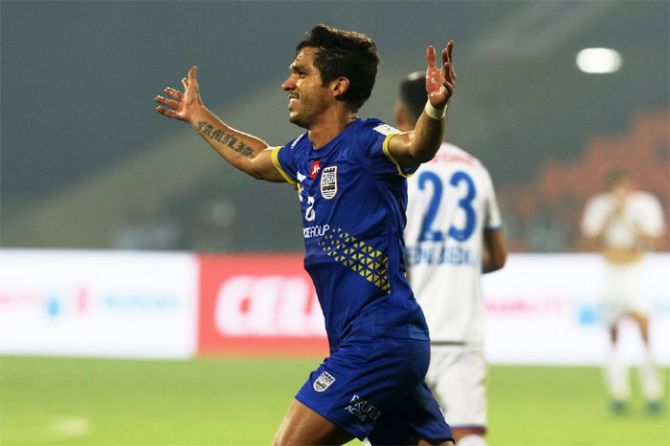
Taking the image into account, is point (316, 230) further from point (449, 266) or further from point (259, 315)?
point (259, 315)

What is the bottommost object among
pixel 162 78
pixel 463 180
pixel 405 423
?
pixel 405 423

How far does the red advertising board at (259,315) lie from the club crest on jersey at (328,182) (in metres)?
9.91

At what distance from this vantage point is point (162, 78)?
70.8 feet

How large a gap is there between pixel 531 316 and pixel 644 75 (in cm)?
968

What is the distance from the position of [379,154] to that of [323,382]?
81 centimetres

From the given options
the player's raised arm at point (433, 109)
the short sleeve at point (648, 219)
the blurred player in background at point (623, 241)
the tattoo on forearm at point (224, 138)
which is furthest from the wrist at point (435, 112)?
the short sleeve at point (648, 219)

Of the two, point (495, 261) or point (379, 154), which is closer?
point (379, 154)

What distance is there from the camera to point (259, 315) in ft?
47.9

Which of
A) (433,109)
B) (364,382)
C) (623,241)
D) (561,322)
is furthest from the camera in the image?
(561,322)

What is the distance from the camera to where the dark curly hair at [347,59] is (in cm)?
464

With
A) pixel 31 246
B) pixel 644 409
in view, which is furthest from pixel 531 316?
pixel 31 246

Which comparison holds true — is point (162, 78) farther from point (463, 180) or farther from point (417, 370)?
point (417, 370)

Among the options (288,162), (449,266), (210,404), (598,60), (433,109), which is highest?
(598,60)

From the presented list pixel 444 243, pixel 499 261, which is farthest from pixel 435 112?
pixel 499 261
